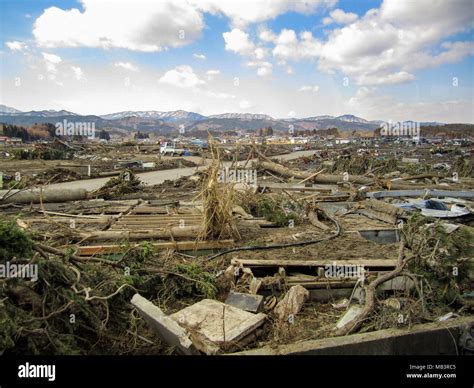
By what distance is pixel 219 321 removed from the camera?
3.57 m

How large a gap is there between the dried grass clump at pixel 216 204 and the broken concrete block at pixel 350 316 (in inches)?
116

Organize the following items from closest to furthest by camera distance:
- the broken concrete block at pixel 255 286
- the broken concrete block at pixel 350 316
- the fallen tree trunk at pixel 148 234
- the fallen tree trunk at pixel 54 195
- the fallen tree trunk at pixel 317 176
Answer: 1. the broken concrete block at pixel 350 316
2. the broken concrete block at pixel 255 286
3. the fallen tree trunk at pixel 148 234
4. the fallen tree trunk at pixel 54 195
5. the fallen tree trunk at pixel 317 176

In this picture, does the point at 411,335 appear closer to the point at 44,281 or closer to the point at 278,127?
the point at 44,281

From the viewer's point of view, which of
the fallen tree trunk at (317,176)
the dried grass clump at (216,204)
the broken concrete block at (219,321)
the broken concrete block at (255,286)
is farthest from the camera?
the fallen tree trunk at (317,176)

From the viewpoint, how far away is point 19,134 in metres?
45.2

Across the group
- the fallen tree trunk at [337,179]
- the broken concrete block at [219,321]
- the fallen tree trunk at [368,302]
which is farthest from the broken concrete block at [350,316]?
the fallen tree trunk at [337,179]

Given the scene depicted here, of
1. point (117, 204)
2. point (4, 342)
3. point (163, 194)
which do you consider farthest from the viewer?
point (163, 194)

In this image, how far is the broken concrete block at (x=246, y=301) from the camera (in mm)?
3955

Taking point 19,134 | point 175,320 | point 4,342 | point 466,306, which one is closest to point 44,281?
point 4,342

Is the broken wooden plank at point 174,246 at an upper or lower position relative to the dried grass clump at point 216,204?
lower

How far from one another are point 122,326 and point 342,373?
2.07 m

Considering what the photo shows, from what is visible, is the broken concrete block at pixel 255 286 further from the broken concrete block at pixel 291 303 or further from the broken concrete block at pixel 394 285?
the broken concrete block at pixel 394 285

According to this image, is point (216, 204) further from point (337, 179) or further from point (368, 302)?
point (337, 179)

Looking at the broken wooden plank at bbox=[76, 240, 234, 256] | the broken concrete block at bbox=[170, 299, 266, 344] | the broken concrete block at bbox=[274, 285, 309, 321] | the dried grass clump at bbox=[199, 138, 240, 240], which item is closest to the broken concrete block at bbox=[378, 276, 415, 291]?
the broken concrete block at bbox=[274, 285, 309, 321]
